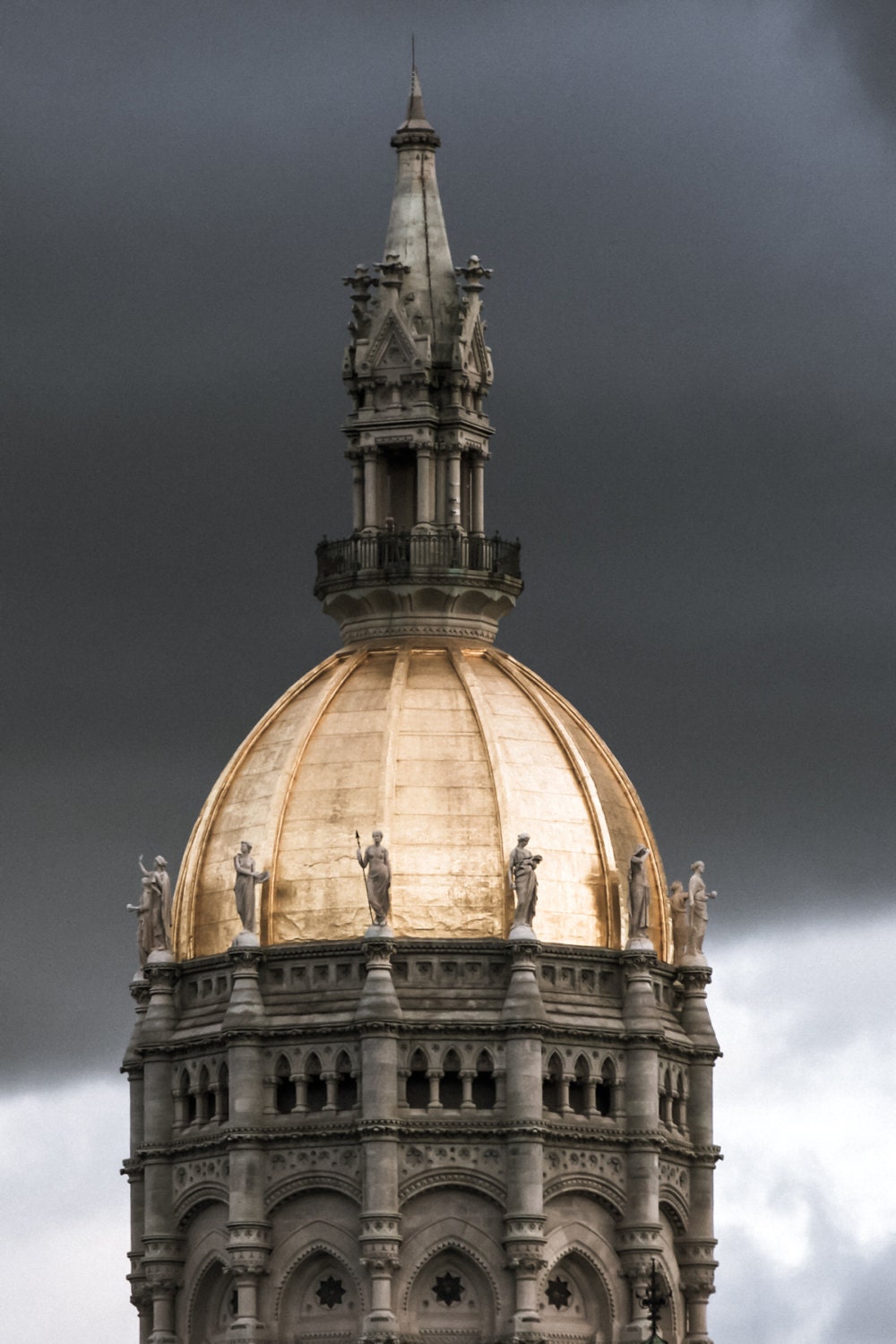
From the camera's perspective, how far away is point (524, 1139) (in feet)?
444

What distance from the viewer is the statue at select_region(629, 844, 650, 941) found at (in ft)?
453

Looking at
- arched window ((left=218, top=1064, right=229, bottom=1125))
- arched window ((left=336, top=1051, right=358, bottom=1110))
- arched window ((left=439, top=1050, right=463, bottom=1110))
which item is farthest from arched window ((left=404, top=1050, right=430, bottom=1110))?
arched window ((left=218, top=1064, right=229, bottom=1125))

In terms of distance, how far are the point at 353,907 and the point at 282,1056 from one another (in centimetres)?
400

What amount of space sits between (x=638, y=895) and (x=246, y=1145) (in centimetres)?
1138

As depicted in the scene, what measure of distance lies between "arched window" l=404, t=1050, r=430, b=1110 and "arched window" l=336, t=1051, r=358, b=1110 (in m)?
1.30

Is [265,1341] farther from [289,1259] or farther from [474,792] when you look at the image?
[474,792]

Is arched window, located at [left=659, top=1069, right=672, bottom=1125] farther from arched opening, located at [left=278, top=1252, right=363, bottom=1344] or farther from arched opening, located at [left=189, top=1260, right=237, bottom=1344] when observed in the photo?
arched opening, located at [left=189, top=1260, right=237, bottom=1344]

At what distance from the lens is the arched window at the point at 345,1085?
136m

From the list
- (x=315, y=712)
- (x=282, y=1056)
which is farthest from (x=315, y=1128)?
(x=315, y=712)

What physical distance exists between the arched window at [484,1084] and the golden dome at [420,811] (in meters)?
3.10

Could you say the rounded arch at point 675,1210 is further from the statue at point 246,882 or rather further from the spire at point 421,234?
the spire at point 421,234

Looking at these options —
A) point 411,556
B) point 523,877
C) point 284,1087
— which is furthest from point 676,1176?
point 411,556

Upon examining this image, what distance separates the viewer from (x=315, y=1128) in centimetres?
13600

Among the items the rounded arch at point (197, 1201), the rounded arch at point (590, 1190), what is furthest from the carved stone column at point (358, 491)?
the rounded arch at point (590, 1190)
